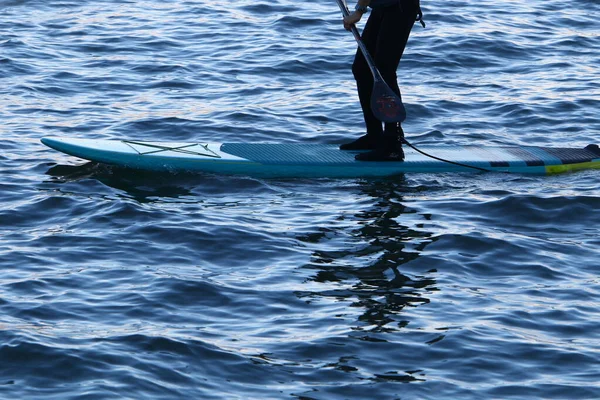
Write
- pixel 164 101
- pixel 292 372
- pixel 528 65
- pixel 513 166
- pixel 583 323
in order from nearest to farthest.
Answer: pixel 292 372
pixel 583 323
pixel 513 166
pixel 164 101
pixel 528 65

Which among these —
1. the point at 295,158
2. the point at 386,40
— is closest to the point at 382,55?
the point at 386,40

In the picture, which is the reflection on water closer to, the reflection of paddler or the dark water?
the dark water

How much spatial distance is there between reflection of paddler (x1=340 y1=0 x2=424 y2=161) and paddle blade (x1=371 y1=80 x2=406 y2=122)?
6.2 inches

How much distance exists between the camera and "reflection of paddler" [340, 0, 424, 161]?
24.0 ft

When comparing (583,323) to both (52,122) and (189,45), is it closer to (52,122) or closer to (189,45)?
(52,122)

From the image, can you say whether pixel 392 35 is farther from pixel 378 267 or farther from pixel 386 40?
pixel 378 267

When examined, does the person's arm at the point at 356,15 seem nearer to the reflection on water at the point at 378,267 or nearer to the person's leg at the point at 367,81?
the person's leg at the point at 367,81

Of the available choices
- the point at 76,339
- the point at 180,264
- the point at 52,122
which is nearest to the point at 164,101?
the point at 52,122

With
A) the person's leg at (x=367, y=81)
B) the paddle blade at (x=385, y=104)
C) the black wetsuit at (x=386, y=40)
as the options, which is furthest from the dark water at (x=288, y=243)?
the black wetsuit at (x=386, y=40)

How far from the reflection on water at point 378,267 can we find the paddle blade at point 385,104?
56cm

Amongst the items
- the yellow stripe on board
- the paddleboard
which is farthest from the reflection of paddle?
the yellow stripe on board

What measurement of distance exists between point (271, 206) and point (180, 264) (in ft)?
4.07

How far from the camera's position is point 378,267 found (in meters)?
6.29

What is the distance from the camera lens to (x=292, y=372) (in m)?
5.01
